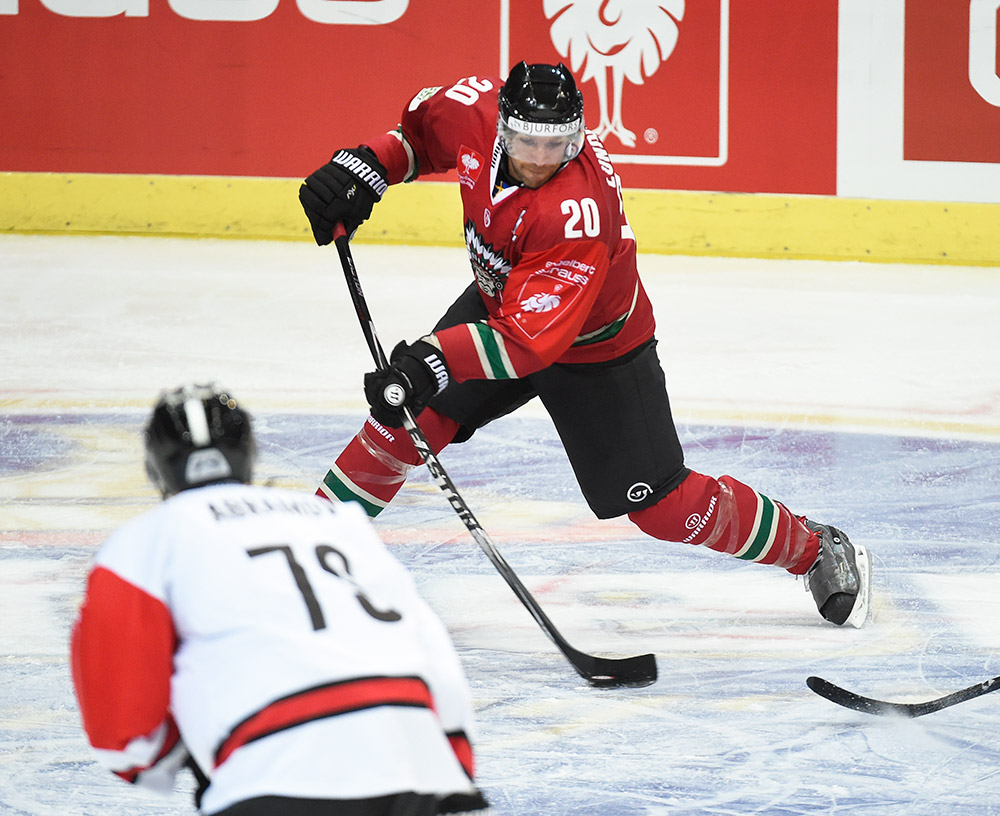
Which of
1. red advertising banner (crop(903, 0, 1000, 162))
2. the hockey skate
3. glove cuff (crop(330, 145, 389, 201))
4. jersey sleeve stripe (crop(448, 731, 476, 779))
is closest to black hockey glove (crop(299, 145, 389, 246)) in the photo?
glove cuff (crop(330, 145, 389, 201))

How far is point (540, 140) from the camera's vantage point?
90.2 inches

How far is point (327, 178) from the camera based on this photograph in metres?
2.77

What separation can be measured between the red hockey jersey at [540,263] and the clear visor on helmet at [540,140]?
0.05 metres

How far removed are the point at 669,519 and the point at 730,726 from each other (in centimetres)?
45

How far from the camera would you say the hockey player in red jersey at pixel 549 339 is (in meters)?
2.29

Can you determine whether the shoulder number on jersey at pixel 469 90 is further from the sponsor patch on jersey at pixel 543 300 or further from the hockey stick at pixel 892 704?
the hockey stick at pixel 892 704

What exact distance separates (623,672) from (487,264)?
769mm

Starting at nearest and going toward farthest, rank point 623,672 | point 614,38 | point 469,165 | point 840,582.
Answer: point 623,672 < point 469,165 < point 840,582 < point 614,38

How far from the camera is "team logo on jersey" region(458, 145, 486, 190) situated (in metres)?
2.51

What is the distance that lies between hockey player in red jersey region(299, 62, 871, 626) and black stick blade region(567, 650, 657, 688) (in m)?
0.30

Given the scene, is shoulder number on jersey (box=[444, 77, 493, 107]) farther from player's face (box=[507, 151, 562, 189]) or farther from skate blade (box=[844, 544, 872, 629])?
skate blade (box=[844, 544, 872, 629])

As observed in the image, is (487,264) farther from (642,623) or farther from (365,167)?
(642,623)

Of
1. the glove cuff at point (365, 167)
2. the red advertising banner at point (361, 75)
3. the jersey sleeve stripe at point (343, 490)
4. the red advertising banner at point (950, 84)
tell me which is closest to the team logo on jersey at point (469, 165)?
the glove cuff at point (365, 167)

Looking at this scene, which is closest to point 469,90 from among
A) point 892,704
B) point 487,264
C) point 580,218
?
point 487,264
